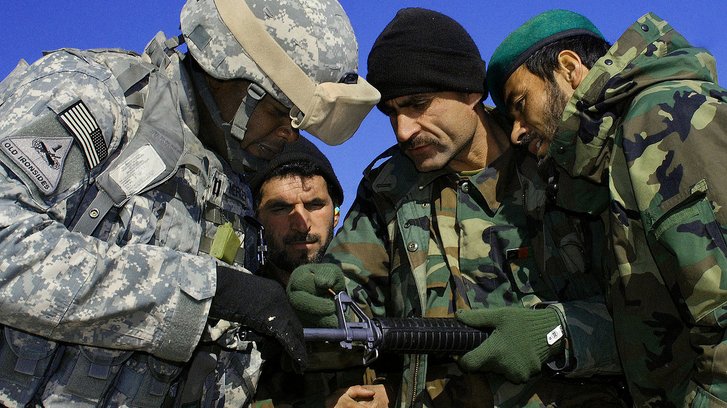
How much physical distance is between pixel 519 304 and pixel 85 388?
2.02 m

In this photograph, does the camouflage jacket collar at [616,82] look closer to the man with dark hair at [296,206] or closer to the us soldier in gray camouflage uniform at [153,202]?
the us soldier in gray camouflage uniform at [153,202]

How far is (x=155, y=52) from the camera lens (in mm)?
3756

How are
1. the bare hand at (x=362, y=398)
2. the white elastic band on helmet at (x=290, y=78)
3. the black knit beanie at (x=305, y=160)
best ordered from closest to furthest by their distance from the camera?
the white elastic band on helmet at (x=290, y=78) < the bare hand at (x=362, y=398) < the black knit beanie at (x=305, y=160)

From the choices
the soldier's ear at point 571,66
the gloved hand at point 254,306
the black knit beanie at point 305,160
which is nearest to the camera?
the gloved hand at point 254,306

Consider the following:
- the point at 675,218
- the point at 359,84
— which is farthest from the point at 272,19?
the point at 675,218

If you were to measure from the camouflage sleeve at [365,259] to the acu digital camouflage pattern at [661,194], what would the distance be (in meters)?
1.24

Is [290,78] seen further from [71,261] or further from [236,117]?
[71,261]

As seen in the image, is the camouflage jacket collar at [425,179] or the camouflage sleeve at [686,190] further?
the camouflage jacket collar at [425,179]

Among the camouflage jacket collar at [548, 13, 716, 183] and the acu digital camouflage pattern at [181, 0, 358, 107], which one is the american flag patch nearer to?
the acu digital camouflage pattern at [181, 0, 358, 107]

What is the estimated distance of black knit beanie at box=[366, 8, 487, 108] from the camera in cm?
446

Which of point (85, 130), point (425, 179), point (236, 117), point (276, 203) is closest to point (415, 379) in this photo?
point (425, 179)

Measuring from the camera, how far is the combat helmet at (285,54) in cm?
377

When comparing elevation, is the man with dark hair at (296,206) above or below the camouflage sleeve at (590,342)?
above

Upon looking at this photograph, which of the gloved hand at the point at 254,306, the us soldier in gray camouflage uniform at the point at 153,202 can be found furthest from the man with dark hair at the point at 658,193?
the gloved hand at the point at 254,306
